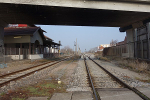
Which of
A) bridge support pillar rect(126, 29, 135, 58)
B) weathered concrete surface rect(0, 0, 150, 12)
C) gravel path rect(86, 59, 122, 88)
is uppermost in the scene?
weathered concrete surface rect(0, 0, 150, 12)

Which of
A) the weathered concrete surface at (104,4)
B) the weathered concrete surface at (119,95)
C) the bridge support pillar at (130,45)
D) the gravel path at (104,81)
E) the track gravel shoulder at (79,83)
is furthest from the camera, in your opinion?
the bridge support pillar at (130,45)

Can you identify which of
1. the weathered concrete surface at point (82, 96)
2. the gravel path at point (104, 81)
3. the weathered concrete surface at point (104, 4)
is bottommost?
the gravel path at point (104, 81)

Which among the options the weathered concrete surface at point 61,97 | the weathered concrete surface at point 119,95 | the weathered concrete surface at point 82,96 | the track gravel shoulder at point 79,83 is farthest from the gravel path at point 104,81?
the weathered concrete surface at point 61,97

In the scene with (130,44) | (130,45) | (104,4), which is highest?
(104,4)

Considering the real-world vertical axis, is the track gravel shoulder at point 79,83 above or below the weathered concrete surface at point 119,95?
below

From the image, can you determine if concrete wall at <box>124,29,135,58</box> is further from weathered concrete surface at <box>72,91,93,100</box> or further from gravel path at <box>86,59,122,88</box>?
weathered concrete surface at <box>72,91,93,100</box>

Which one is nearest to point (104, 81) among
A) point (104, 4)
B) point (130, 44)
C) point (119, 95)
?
point (119, 95)

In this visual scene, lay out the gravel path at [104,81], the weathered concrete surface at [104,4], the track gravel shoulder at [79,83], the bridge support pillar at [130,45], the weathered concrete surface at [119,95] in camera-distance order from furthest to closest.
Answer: the bridge support pillar at [130,45]
the weathered concrete surface at [104,4]
the gravel path at [104,81]
the track gravel shoulder at [79,83]
the weathered concrete surface at [119,95]

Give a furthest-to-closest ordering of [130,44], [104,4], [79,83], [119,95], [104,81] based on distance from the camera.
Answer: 1. [130,44]
2. [104,4]
3. [104,81]
4. [79,83]
5. [119,95]

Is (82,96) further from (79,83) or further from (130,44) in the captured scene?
(130,44)

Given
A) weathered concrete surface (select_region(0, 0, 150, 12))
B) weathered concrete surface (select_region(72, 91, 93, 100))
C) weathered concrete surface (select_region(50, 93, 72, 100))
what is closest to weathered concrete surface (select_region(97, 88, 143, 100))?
weathered concrete surface (select_region(72, 91, 93, 100))

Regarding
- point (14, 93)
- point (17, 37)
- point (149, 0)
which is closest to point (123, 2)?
point (149, 0)

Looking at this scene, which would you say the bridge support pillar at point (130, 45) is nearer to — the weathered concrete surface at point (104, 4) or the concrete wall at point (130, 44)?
the concrete wall at point (130, 44)

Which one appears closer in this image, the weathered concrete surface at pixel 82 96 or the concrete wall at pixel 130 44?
the weathered concrete surface at pixel 82 96
